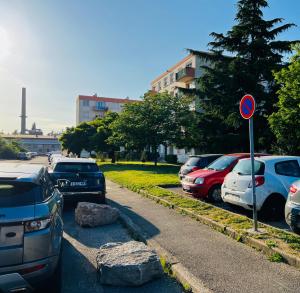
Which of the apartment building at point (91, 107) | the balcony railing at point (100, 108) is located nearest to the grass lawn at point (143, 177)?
the apartment building at point (91, 107)

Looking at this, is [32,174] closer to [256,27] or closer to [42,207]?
[42,207]

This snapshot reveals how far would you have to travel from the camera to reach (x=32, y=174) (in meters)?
3.92

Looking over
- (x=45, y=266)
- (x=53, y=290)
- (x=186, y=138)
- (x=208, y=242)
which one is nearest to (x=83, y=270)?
(x=53, y=290)

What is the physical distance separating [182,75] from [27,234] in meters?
36.9

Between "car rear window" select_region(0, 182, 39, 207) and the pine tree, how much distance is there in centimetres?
2029

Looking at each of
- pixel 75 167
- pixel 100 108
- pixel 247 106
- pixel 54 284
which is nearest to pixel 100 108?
pixel 100 108

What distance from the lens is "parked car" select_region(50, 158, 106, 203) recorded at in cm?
Answer: 902

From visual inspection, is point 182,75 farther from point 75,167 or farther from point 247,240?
point 247,240

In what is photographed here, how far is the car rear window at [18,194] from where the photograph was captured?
3.35 m

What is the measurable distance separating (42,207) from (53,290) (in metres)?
1.03

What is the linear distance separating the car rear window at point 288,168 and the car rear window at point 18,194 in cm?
581

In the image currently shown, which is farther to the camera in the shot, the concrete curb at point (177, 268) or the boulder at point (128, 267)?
the boulder at point (128, 267)

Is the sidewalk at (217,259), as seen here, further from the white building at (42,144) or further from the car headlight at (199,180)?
the white building at (42,144)

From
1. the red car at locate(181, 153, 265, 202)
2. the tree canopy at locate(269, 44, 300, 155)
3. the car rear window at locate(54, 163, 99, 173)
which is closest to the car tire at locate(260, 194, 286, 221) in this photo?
the red car at locate(181, 153, 265, 202)
